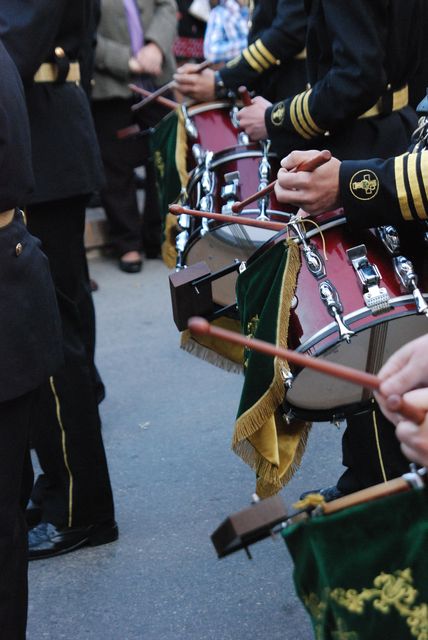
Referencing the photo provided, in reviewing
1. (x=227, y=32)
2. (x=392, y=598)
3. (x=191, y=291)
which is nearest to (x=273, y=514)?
(x=392, y=598)

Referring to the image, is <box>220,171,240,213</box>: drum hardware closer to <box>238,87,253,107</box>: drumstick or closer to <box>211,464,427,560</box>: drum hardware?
<box>238,87,253,107</box>: drumstick

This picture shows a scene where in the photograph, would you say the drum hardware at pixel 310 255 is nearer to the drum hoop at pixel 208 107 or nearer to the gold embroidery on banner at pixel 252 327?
the gold embroidery on banner at pixel 252 327

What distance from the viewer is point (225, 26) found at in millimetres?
4855

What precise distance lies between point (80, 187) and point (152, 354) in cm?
177

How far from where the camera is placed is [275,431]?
216 cm

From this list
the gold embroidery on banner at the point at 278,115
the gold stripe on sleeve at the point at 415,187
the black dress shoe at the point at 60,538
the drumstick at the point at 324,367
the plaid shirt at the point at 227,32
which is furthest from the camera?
the plaid shirt at the point at 227,32

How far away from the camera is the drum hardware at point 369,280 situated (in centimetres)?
196

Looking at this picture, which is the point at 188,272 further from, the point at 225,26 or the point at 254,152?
the point at 225,26

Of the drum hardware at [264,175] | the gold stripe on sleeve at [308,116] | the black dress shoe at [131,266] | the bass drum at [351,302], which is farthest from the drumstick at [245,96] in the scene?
the black dress shoe at [131,266]

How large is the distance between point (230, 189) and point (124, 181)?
124 inches

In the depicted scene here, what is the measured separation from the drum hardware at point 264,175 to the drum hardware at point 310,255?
0.46 m

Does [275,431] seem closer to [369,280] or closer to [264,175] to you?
[369,280]

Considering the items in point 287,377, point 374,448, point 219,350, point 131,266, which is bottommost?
point 131,266

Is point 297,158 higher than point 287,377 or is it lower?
higher
